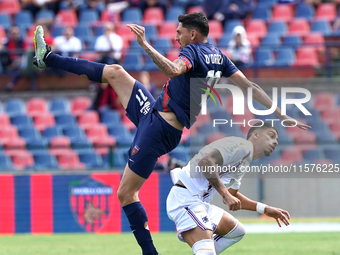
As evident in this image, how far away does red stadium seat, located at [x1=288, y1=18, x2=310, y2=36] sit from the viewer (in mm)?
14423

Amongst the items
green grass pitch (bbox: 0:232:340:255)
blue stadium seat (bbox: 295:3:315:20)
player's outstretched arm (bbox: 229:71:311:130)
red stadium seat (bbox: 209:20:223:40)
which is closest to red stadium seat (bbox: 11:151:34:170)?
green grass pitch (bbox: 0:232:340:255)

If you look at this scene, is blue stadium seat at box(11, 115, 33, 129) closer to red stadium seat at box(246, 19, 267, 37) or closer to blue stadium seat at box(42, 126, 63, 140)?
blue stadium seat at box(42, 126, 63, 140)

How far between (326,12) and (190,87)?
10912 millimetres

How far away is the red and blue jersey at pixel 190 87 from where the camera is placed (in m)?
5.17

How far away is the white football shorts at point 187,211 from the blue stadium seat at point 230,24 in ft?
32.8

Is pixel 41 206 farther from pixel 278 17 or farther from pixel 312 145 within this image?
pixel 278 17

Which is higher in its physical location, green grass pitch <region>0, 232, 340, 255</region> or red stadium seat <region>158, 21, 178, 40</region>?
red stadium seat <region>158, 21, 178, 40</region>

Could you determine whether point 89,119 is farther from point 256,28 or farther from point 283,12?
point 283,12

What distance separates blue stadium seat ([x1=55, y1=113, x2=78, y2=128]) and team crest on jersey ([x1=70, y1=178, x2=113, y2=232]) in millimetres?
2641

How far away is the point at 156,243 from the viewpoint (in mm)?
8523

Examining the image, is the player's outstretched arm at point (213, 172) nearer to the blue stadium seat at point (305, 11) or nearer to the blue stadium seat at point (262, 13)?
the blue stadium seat at point (262, 13)

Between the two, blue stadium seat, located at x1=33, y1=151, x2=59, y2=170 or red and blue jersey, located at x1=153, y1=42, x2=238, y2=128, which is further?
blue stadium seat, located at x1=33, y1=151, x2=59, y2=170

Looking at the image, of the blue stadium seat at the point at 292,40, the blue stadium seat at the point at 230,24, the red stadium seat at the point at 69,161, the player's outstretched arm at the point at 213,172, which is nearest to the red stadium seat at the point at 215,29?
the blue stadium seat at the point at 230,24

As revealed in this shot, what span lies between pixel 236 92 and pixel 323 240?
3710 millimetres
